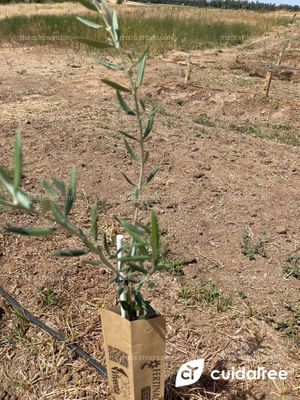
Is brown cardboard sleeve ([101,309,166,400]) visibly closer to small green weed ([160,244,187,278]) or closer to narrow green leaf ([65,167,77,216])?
narrow green leaf ([65,167,77,216])

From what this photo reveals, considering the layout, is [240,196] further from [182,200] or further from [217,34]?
[217,34]

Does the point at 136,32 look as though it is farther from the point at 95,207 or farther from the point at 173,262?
the point at 95,207

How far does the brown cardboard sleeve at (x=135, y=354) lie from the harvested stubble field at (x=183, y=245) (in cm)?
32

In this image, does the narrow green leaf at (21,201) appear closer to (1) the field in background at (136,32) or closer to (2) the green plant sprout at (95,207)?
(2) the green plant sprout at (95,207)

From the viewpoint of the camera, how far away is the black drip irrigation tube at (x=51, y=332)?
1.62 meters

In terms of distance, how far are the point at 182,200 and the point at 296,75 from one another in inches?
275

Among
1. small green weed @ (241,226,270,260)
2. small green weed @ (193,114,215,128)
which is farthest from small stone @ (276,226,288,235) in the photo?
small green weed @ (193,114,215,128)

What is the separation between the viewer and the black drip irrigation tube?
1624 mm

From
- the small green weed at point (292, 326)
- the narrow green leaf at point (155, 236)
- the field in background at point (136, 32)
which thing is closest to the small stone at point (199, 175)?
the small green weed at point (292, 326)

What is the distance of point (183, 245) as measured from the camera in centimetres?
253

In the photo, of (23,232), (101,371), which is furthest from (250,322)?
(23,232)

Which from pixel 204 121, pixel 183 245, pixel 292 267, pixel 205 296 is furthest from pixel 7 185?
pixel 204 121

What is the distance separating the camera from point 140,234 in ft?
3.07

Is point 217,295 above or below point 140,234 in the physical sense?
below
